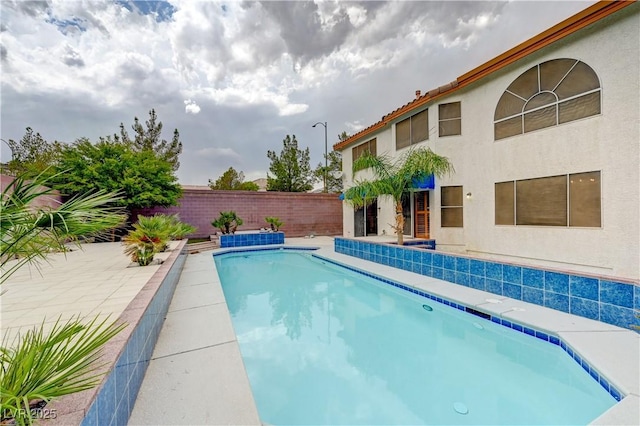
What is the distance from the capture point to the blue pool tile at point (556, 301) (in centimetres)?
557

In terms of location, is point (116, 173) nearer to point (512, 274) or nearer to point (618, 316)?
point (512, 274)

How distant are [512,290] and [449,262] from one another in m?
1.73

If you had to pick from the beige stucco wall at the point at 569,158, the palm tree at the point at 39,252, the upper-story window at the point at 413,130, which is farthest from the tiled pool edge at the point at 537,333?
the upper-story window at the point at 413,130

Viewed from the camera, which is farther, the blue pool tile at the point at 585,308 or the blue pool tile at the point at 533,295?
the blue pool tile at the point at 533,295

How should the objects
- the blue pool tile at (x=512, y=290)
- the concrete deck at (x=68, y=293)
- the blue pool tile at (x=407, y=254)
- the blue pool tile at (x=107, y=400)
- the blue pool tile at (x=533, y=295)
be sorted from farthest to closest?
the blue pool tile at (x=407, y=254) < the blue pool tile at (x=512, y=290) < the blue pool tile at (x=533, y=295) < the concrete deck at (x=68, y=293) < the blue pool tile at (x=107, y=400)

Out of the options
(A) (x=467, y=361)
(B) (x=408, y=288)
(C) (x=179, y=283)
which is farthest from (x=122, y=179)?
Result: (A) (x=467, y=361)

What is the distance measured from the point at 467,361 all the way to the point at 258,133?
2835 cm

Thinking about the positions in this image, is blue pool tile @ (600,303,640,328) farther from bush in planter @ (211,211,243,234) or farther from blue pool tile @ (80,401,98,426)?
bush in planter @ (211,211,243,234)

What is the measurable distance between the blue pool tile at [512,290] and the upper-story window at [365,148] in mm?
11175

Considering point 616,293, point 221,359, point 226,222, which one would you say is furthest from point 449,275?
point 226,222

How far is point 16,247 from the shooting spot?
6.58 feet

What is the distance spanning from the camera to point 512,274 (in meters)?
6.51

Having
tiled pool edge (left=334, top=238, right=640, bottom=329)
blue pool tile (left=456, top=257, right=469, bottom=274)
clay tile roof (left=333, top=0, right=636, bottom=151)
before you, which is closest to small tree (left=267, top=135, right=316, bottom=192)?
clay tile roof (left=333, top=0, right=636, bottom=151)

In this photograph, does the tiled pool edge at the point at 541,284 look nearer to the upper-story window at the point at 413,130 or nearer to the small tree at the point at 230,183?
the upper-story window at the point at 413,130
